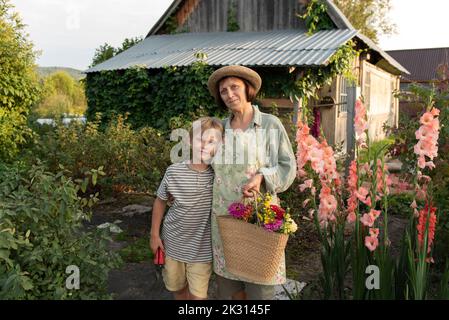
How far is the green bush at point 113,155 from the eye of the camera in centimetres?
595

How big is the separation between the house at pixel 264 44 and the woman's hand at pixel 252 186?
24.0 feet

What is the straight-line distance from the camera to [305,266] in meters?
4.87

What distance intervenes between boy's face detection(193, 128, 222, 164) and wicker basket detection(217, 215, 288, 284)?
420 millimetres

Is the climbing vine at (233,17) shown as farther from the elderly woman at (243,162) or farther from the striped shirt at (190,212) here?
the striped shirt at (190,212)

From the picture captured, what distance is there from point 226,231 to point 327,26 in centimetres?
1120

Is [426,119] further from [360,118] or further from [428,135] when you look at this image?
[360,118]

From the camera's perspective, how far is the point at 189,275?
9.84ft

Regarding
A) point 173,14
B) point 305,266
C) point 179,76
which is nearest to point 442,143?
point 305,266

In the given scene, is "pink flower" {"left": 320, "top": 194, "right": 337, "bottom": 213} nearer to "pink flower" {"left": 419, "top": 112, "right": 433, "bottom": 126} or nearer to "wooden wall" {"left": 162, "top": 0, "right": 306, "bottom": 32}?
"pink flower" {"left": 419, "top": 112, "right": 433, "bottom": 126}

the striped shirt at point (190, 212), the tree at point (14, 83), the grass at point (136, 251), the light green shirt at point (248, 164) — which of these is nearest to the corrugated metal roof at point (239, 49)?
the tree at point (14, 83)

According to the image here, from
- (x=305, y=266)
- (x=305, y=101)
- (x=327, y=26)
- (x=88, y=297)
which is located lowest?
(x=305, y=266)

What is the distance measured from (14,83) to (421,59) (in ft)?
108

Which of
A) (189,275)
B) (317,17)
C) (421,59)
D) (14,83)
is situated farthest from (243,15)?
(421,59)
